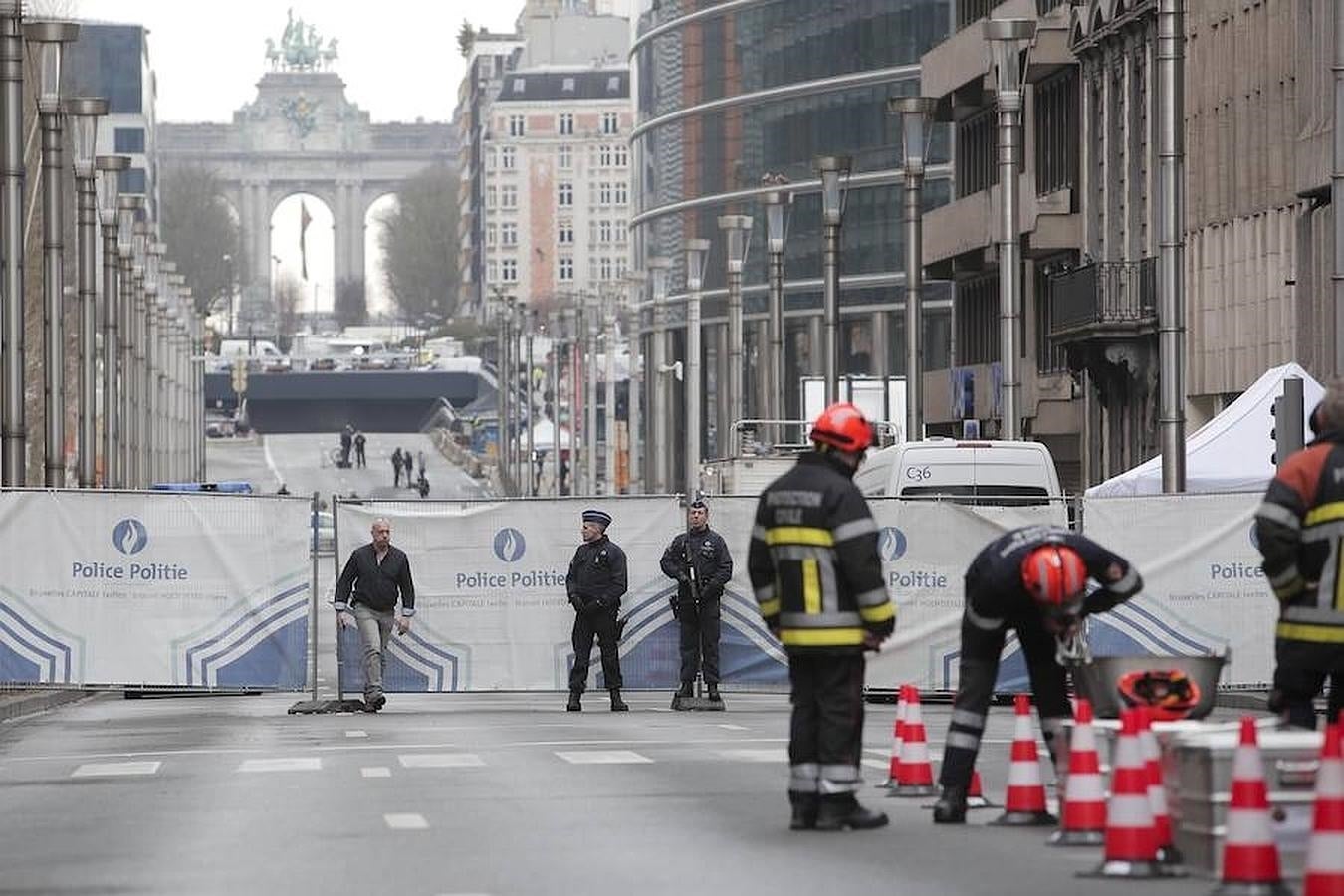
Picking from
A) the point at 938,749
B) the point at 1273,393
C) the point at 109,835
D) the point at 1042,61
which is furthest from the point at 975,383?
the point at 109,835

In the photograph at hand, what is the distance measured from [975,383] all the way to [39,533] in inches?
1617

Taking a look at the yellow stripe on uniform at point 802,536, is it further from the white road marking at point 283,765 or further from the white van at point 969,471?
the white van at point 969,471

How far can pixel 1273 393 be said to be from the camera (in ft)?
121

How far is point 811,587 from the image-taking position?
48.4 ft

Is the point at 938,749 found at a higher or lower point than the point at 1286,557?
lower

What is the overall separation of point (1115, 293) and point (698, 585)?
24.3m

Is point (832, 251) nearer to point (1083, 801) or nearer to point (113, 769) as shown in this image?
point (113, 769)

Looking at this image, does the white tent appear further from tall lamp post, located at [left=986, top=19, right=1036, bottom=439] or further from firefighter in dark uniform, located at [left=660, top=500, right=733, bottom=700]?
firefighter in dark uniform, located at [left=660, top=500, right=733, bottom=700]

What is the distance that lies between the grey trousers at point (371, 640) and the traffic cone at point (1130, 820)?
56.6ft

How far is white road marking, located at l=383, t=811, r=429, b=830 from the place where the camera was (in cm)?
1568

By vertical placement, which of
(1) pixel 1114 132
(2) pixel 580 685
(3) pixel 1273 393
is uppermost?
(1) pixel 1114 132

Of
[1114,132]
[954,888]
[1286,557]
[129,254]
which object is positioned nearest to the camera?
[954,888]

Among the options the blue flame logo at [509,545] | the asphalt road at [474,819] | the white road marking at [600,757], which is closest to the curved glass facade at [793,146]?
the blue flame logo at [509,545]

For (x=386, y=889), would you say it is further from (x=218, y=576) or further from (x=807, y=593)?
(x=218, y=576)
